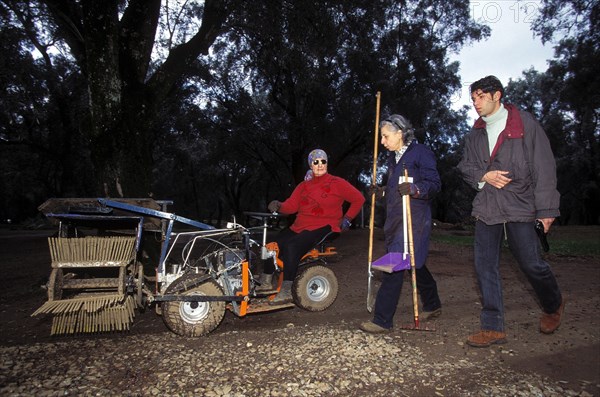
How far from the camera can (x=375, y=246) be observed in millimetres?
13141

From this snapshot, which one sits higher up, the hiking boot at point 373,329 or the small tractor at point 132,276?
the small tractor at point 132,276

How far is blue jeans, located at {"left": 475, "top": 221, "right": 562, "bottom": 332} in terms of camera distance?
12.0 feet

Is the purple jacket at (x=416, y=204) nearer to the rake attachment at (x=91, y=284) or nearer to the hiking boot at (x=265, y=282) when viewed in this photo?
the hiking boot at (x=265, y=282)

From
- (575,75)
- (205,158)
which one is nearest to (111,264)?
(575,75)

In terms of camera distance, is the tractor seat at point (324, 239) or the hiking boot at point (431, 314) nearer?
the hiking boot at point (431, 314)

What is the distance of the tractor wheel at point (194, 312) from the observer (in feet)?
13.7

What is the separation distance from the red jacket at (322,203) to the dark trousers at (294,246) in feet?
0.31

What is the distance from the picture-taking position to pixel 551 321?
400 centimetres

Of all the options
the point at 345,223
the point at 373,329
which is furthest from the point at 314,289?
the point at 373,329

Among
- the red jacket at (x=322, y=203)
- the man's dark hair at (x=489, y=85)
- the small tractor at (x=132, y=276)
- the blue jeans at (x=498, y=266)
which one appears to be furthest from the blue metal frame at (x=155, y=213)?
the man's dark hair at (x=489, y=85)

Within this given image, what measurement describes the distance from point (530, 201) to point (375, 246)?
9565 mm

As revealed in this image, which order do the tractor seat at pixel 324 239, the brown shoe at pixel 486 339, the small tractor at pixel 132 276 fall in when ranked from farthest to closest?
the tractor seat at pixel 324 239
the small tractor at pixel 132 276
the brown shoe at pixel 486 339

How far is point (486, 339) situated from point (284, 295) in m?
2.14

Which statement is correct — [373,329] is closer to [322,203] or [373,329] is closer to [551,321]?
[551,321]
